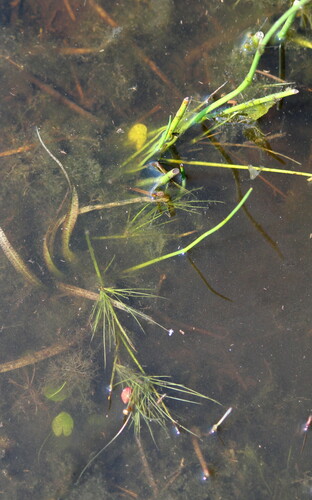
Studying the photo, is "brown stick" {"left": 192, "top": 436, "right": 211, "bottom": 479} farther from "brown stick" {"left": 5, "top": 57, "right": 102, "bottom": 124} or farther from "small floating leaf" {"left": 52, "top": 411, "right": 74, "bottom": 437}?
"brown stick" {"left": 5, "top": 57, "right": 102, "bottom": 124}

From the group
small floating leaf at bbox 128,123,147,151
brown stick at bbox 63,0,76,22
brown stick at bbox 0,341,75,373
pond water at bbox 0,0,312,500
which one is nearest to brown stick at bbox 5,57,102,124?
pond water at bbox 0,0,312,500

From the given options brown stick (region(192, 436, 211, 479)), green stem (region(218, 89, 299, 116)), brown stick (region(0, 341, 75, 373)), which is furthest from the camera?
brown stick (region(0, 341, 75, 373))

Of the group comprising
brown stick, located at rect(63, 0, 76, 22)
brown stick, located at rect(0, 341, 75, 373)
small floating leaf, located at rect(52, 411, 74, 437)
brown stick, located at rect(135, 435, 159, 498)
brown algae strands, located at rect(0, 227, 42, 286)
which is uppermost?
brown stick, located at rect(63, 0, 76, 22)

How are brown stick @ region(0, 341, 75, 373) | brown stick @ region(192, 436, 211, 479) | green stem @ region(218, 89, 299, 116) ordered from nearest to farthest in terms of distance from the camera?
green stem @ region(218, 89, 299, 116) → brown stick @ region(192, 436, 211, 479) → brown stick @ region(0, 341, 75, 373)

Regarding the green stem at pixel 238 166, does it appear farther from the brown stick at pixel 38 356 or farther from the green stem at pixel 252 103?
the brown stick at pixel 38 356

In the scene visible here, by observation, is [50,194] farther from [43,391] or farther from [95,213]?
[43,391]

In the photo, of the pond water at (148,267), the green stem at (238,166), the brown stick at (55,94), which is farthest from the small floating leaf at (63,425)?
the brown stick at (55,94)

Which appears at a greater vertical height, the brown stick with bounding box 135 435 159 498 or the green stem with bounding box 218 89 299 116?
the green stem with bounding box 218 89 299 116

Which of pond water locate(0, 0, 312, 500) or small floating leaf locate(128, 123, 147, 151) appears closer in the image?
pond water locate(0, 0, 312, 500)
